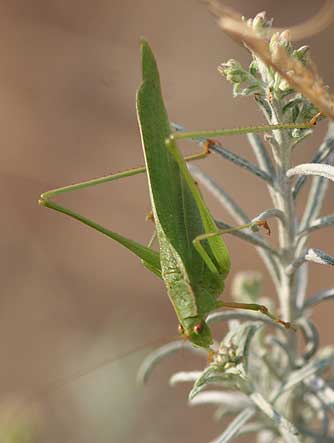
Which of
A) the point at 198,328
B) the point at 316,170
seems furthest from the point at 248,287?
the point at 316,170

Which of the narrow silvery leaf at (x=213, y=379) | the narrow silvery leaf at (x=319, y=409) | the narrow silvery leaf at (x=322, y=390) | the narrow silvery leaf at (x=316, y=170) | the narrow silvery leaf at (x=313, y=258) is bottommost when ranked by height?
the narrow silvery leaf at (x=319, y=409)

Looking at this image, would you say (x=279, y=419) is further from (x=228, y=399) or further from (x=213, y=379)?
(x=228, y=399)

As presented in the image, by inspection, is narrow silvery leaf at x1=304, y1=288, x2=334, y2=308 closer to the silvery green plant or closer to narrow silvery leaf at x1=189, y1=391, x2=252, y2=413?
the silvery green plant

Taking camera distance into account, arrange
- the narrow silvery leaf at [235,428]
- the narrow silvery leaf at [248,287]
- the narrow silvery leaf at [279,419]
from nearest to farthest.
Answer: the narrow silvery leaf at [279,419] → the narrow silvery leaf at [235,428] → the narrow silvery leaf at [248,287]

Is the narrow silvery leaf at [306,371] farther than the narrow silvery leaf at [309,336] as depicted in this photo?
No

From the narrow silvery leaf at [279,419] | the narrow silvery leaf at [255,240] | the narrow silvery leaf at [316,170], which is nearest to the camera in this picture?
the narrow silvery leaf at [316,170]

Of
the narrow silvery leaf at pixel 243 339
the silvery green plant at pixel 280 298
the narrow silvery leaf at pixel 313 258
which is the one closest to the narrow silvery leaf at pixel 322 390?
the silvery green plant at pixel 280 298

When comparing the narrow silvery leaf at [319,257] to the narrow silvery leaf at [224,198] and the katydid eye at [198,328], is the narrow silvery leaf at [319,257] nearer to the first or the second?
the narrow silvery leaf at [224,198]

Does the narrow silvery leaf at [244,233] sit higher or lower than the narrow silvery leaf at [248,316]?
higher
